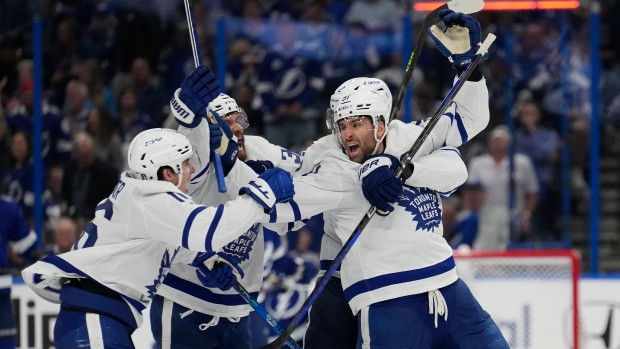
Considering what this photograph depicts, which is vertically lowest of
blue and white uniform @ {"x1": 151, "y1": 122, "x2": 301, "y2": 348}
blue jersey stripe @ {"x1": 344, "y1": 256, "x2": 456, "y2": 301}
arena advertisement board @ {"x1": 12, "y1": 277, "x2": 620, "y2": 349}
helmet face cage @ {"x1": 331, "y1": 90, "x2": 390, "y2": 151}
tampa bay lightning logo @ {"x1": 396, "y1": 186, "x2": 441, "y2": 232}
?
arena advertisement board @ {"x1": 12, "y1": 277, "x2": 620, "y2": 349}

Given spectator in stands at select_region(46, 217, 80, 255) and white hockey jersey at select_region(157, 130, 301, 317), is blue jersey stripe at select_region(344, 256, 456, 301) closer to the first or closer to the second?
white hockey jersey at select_region(157, 130, 301, 317)

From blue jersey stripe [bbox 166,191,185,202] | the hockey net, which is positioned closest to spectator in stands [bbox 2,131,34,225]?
the hockey net

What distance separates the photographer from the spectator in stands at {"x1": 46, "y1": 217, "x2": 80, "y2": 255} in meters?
6.40

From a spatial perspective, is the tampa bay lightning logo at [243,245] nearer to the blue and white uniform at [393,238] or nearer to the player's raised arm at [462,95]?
the blue and white uniform at [393,238]

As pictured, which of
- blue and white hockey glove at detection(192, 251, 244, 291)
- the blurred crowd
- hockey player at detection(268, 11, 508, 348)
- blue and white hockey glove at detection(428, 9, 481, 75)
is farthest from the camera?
the blurred crowd

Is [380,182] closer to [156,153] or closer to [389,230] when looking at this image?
[389,230]

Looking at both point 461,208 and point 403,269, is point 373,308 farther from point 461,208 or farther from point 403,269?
point 461,208

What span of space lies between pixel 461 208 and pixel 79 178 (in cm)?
218

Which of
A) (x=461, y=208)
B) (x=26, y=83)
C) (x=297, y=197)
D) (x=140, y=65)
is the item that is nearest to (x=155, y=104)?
(x=140, y=65)

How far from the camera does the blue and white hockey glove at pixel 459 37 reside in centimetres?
412

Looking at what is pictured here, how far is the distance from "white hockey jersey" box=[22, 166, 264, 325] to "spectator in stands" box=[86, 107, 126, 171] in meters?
2.76

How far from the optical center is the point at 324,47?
7.09 meters

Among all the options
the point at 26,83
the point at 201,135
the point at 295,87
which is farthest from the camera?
the point at 295,87

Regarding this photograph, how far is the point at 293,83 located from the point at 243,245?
9.27 ft
